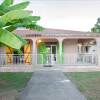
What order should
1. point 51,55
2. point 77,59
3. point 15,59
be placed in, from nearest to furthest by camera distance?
point 51,55 < point 15,59 < point 77,59

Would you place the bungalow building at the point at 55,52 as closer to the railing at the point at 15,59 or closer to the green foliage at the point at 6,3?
the railing at the point at 15,59

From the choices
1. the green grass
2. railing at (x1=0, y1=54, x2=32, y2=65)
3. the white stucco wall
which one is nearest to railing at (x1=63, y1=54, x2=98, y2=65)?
the white stucco wall

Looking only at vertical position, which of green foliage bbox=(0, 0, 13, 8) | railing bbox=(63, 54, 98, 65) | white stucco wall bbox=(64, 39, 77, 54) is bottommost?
railing bbox=(63, 54, 98, 65)


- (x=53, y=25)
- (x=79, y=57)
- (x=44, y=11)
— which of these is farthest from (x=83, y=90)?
(x=53, y=25)

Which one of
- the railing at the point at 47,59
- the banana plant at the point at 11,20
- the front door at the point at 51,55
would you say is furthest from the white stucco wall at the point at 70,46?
the banana plant at the point at 11,20

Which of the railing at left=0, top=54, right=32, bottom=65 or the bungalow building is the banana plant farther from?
the railing at left=0, top=54, right=32, bottom=65

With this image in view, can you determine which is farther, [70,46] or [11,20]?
[70,46]

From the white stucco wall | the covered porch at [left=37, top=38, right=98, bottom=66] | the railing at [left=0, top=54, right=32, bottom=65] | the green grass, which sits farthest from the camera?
the white stucco wall

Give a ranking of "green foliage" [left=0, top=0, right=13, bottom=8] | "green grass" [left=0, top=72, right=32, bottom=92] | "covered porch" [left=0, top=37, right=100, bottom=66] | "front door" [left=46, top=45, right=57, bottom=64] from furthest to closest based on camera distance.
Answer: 1. "front door" [left=46, top=45, right=57, bottom=64]
2. "covered porch" [left=0, top=37, right=100, bottom=66]
3. "green grass" [left=0, top=72, right=32, bottom=92]
4. "green foliage" [left=0, top=0, right=13, bottom=8]

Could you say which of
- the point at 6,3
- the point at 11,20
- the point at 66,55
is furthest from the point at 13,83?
the point at 66,55

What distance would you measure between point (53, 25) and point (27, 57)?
67.3 ft

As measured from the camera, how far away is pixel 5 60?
96.1 ft

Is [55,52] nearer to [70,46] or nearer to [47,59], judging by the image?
[70,46]

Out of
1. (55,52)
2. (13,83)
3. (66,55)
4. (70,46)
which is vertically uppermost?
(70,46)
